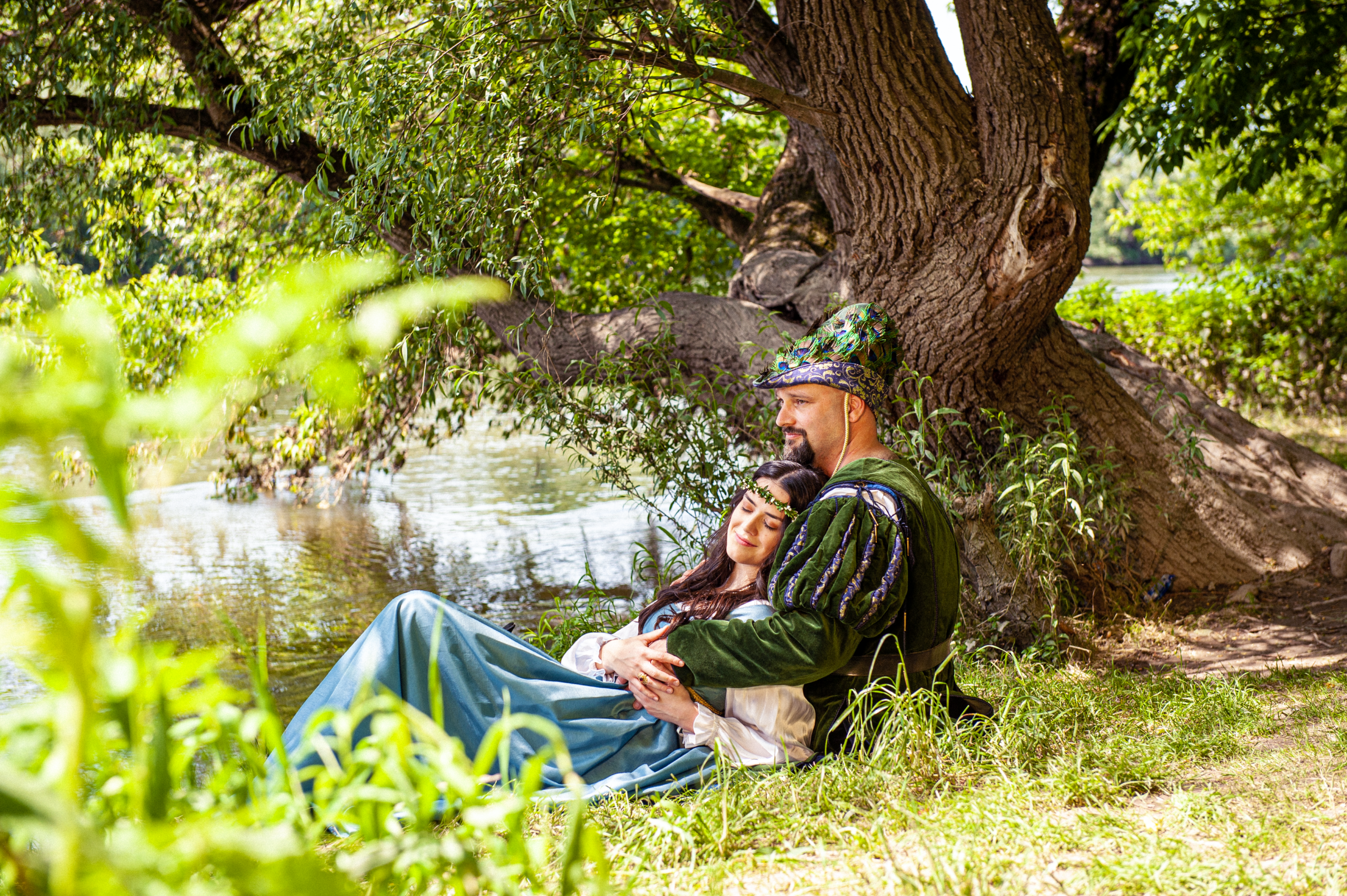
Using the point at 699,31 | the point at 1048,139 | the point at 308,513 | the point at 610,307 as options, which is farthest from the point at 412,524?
the point at 1048,139

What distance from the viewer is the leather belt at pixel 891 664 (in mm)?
2854

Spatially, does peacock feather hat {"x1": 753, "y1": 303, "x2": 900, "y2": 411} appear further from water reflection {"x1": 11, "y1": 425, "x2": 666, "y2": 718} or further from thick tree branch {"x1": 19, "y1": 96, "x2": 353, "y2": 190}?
thick tree branch {"x1": 19, "y1": 96, "x2": 353, "y2": 190}

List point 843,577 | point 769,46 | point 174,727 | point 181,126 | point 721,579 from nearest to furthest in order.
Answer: point 174,727, point 843,577, point 721,579, point 769,46, point 181,126

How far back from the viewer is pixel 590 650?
3293 millimetres

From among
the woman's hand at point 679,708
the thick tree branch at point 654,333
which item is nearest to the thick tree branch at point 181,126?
the thick tree branch at point 654,333

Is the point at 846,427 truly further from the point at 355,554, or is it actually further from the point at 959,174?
the point at 355,554

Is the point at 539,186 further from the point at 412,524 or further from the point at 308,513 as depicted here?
the point at 308,513

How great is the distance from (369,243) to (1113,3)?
471 cm

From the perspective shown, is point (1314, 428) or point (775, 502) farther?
point (1314, 428)

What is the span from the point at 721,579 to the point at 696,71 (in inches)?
Answer: 99.3

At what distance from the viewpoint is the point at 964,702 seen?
121 inches

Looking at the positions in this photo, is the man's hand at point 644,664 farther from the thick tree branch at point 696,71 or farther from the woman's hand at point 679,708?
the thick tree branch at point 696,71

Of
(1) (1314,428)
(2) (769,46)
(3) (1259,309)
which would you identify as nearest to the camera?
(2) (769,46)

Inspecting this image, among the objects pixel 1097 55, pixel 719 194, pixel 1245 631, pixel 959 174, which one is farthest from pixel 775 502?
pixel 719 194
